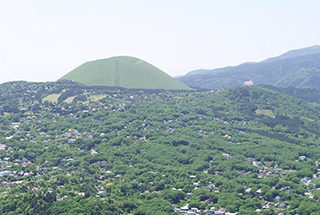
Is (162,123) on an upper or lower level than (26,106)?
lower

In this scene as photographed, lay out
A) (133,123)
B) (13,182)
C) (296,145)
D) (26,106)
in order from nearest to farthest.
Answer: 1. (13,182)
2. (296,145)
3. (133,123)
4. (26,106)

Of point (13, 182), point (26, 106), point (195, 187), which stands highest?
point (26, 106)

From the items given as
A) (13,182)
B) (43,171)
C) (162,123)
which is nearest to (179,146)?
(162,123)

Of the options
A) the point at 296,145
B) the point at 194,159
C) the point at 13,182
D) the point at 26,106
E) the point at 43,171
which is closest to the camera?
the point at 13,182

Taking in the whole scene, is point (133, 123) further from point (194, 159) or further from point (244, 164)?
point (244, 164)

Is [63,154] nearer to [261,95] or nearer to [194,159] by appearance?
[194,159]

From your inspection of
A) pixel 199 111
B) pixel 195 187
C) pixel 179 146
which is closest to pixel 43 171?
pixel 195 187

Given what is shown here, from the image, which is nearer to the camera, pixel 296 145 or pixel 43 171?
pixel 43 171
